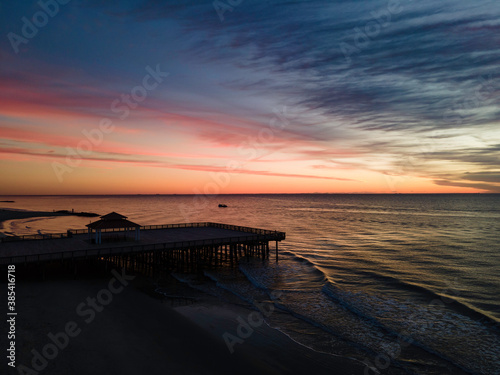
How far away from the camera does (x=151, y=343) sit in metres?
17.4

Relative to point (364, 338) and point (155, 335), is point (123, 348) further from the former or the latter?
point (364, 338)

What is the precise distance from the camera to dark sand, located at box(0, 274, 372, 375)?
15109mm

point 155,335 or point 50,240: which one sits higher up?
point 50,240

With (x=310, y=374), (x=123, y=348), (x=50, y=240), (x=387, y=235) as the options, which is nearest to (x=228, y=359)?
(x=310, y=374)

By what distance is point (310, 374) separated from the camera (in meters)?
15.8

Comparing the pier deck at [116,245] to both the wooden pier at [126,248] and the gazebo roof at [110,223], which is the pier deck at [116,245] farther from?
the gazebo roof at [110,223]

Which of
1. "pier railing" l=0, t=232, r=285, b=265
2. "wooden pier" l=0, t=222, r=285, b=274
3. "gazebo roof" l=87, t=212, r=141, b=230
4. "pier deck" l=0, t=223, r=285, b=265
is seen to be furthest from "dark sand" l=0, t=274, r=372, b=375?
"gazebo roof" l=87, t=212, r=141, b=230

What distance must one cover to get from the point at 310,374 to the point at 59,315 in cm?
1531

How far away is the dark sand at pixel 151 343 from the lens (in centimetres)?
1511

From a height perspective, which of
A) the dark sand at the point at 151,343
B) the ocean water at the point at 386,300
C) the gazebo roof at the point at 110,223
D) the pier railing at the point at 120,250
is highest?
the gazebo roof at the point at 110,223

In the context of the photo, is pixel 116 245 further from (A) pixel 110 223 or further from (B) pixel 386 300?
(B) pixel 386 300

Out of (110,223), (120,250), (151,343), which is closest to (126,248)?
(120,250)

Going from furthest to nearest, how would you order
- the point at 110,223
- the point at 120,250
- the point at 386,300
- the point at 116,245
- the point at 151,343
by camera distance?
1. the point at 110,223
2. the point at 116,245
3. the point at 120,250
4. the point at 386,300
5. the point at 151,343

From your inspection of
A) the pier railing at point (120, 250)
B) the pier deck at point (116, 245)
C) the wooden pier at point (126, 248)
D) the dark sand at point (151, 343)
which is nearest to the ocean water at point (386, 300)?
the dark sand at point (151, 343)
